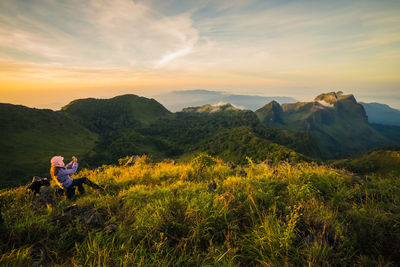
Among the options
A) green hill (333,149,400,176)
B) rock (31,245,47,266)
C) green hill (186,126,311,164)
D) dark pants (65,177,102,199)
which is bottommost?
green hill (333,149,400,176)

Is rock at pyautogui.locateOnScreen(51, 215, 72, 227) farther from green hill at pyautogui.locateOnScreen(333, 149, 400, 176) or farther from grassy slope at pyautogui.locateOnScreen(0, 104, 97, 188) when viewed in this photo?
grassy slope at pyautogui.locateOnScreen(0, 104, 97, 188)

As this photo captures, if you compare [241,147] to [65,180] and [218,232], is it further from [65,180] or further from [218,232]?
[218,232]

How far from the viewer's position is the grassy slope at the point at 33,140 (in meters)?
97.5

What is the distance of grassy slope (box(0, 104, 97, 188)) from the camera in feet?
320

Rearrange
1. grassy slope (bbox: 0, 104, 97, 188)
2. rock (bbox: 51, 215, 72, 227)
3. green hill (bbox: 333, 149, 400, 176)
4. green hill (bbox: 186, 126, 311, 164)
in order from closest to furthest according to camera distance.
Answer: rock (bbox: 51, 215, 72, 227) → green hill (bbox: 186, 126, 311, 164) → green hill (bbox: 333, 149, 400, 176) → grassy slope (bbox: 0, 104, 97, 188)

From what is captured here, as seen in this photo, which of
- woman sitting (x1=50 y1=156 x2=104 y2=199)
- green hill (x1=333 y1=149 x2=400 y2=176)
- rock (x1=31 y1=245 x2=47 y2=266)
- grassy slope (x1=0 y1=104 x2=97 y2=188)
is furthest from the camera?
grassy slope (x1=0 y1=104 x2=97 y2=188)

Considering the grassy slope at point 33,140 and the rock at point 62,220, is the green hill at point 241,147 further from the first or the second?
the grassy slope at point 33,140

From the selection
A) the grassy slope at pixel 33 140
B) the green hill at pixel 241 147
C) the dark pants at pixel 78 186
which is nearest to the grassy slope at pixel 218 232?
the dark pants at pixel 78 186

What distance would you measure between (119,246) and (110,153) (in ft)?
438

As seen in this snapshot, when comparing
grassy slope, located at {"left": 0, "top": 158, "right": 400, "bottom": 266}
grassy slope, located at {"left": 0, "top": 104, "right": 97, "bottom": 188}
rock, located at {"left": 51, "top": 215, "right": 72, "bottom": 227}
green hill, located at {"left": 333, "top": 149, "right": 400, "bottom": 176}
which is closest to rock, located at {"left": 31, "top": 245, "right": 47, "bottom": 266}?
grassy slope, located at {"left": 0, "top": 158, "right": 400, "bottom": 266}

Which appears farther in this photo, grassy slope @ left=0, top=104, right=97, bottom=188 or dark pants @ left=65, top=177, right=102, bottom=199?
grassy slope @ left=0, top=104, right=97, bottom=188

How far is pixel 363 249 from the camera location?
2566 mm

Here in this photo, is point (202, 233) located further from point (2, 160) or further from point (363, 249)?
point (2, 160)

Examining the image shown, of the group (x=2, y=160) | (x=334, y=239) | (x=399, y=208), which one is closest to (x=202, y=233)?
(x=334, y=239)
